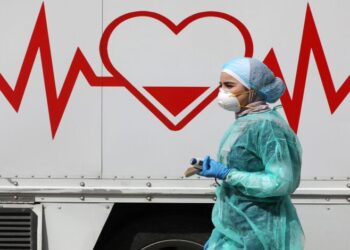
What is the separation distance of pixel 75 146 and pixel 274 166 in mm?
1466

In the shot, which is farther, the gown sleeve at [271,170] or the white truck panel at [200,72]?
the white truck panel at [200,72]

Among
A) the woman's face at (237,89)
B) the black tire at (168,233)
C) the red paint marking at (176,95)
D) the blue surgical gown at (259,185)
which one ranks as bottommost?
the black tire at (168,233)

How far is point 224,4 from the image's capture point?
3.42 meters

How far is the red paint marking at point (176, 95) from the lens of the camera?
11.3 ft

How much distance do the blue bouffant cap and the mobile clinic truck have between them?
907 mm

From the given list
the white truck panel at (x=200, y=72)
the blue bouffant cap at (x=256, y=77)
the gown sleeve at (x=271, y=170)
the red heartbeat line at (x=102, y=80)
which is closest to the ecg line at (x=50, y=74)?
the red heartbeat line at (x=102, y=80)

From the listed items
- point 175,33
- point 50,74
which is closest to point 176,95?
point 175,33

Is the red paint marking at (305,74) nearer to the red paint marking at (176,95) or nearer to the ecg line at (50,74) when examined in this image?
the red paint marking at (176,95)

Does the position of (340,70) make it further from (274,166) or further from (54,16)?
(54,16)

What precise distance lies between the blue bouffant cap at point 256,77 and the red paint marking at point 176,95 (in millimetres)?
903

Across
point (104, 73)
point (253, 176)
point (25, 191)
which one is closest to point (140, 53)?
point (104, 73)

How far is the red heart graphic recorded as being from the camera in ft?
11.2

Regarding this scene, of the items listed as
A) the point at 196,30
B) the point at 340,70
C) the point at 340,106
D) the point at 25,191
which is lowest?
the point at 25,191

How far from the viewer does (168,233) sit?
3639 mm
